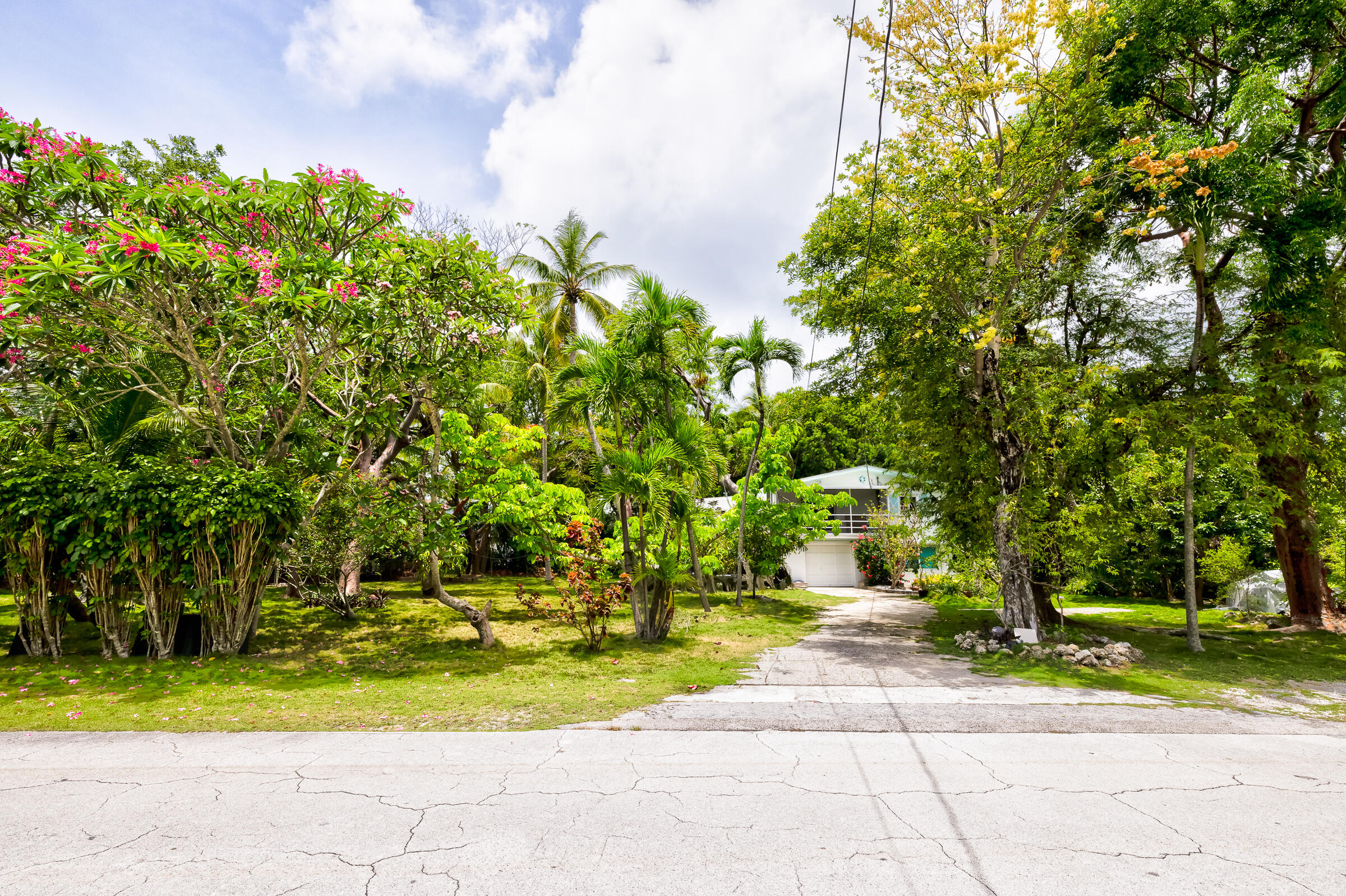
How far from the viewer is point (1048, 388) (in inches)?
414

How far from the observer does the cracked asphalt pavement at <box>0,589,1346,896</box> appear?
3.13 meters

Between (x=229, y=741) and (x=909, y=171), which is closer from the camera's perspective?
(x=229, y=741)

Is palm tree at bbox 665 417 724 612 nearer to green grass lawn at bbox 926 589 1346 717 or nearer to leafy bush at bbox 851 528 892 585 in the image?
green grass lawn at bbox 926 589 1346 717

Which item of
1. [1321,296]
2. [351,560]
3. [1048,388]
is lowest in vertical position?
[351,560]

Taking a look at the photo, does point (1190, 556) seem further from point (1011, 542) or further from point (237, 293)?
point (237, 293)

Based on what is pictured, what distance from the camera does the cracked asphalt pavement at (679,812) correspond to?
3135 mm

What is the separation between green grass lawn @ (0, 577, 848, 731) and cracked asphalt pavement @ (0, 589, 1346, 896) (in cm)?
55

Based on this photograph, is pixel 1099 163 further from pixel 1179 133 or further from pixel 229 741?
pixel 229 741

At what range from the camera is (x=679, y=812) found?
156 inches

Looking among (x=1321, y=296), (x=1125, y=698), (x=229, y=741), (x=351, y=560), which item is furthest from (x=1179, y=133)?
(x=351, y=560)

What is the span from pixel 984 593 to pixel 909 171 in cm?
883

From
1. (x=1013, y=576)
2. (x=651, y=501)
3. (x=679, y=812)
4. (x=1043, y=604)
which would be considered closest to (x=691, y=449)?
(x=651, y=501)

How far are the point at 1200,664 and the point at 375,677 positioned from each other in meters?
12.5

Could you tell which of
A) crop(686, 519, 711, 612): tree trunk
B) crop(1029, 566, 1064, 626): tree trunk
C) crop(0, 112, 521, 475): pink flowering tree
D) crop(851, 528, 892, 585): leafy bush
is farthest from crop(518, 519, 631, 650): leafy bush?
crop(851, 528, 892, 585): leafy bush
